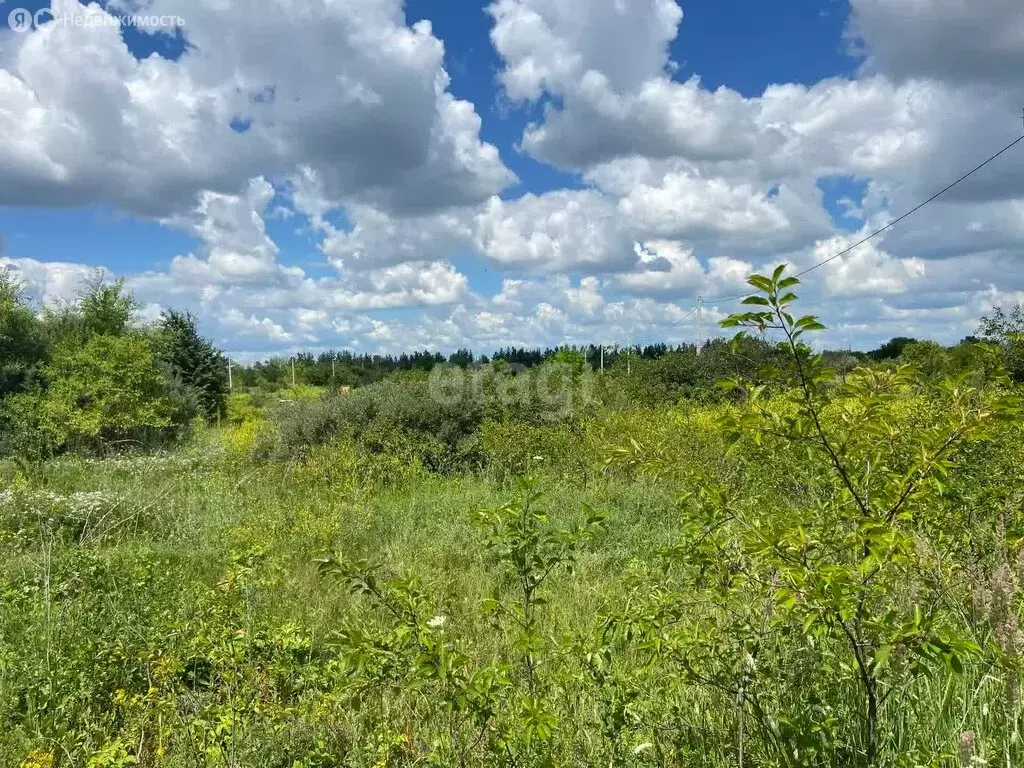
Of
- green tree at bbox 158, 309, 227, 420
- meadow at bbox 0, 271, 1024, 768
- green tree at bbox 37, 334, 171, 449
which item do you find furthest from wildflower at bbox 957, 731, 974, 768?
green tree at bbox 158, 309, 227, 420

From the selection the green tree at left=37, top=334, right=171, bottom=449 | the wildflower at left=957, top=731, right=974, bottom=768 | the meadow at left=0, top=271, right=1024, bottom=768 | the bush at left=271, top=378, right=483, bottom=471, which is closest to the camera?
the wildflower at left=957, top=731, right=974, bottom=768

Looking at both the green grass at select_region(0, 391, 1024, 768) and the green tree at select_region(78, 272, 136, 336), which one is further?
the green tree at select_region(78, 272, 136, 336)

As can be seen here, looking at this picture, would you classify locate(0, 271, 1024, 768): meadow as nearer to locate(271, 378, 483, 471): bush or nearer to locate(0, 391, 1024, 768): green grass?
locate(0, 391, 1024, 768): green grass

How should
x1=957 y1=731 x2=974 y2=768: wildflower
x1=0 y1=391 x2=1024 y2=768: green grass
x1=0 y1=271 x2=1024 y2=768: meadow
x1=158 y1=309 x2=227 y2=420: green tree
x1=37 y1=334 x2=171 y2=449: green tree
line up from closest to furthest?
x1=957 y1=731 x2=974 y2=768: wildflower < x1=0 y1=271 x2=1024 y2=768: meadow < x1=0 y1=391 x2=1024 y2=768: green grass < x1=37 y1=334 x2=171 y2=449: green tree < x1=158 y1=309 x2=227 y2=420: green tree

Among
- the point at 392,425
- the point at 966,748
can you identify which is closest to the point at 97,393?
the point at 392,425

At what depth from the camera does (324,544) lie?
6.05m

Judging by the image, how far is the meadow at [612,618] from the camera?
1688 millimetres

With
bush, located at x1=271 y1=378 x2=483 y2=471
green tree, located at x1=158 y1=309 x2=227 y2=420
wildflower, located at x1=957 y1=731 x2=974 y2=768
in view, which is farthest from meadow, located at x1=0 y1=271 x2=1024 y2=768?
green tree, located at x1=158 y1=309 x2=227 y2=420

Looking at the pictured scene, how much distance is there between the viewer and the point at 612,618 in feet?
6.49

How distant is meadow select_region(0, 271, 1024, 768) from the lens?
169 cm

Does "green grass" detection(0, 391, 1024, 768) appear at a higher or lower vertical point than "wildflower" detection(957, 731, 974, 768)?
lower

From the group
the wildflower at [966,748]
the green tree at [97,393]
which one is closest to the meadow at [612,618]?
the wildflower at [966,748]

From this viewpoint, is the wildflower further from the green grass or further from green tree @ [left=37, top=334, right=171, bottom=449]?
green tree @ [left=37, top=334, right=171, bottom=449]

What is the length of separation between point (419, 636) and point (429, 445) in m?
8.96
